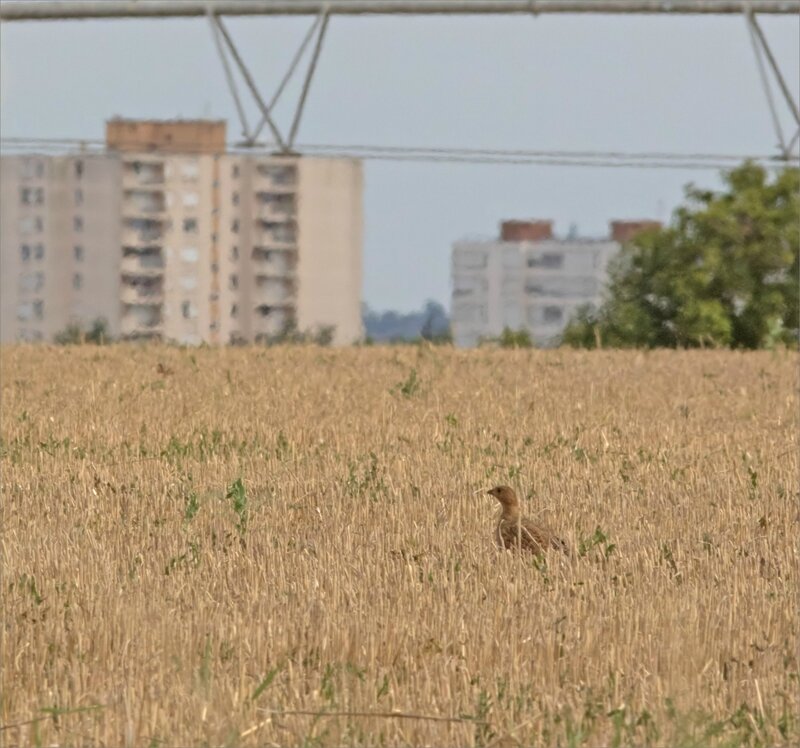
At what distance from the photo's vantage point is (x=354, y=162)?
138 meters

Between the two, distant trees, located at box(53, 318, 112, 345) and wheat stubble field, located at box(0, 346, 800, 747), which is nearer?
wheat stubble field, located at box(0, 346, 800, 747)

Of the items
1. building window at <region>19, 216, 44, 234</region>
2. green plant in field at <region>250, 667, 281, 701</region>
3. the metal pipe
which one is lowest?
green plant in field at <region>250, 667, 281, 701</region>

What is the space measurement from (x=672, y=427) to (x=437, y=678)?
1044cm

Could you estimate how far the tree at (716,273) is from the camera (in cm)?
6681

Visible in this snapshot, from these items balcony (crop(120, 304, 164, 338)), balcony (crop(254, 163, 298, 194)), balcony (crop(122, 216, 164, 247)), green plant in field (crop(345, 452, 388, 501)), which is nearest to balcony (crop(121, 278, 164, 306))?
balcony (crop(120, 304, 164, 338))

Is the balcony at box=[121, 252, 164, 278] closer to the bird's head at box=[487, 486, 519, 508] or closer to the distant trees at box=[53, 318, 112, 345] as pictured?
the distant trees at box=[53, 318, 112, 345]

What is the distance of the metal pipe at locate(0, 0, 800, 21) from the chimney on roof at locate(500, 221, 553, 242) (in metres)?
158

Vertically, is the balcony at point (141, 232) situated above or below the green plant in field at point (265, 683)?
above

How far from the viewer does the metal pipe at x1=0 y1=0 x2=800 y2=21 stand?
60.5 ft

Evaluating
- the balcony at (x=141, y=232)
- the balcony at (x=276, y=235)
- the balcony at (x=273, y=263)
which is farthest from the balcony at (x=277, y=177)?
the balcony at (x=141, y=232)

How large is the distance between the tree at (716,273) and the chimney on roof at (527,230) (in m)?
106

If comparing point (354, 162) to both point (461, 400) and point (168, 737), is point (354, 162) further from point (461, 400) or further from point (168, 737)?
point (168, 737)

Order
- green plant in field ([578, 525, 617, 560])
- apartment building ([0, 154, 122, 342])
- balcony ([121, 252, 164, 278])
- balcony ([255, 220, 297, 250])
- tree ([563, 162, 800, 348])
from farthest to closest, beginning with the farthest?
1. balcony ([255, 220, 297, 250])
2. balcony ([121, 252, 164, 278])
3. apartment building ([0, 154, 122, 342])
4. tree ([563, 162, 800, 348])
5. green plant in field ([578, 525, 617, 560])

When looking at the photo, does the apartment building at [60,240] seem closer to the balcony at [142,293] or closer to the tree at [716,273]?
the balcony at [142,293]
